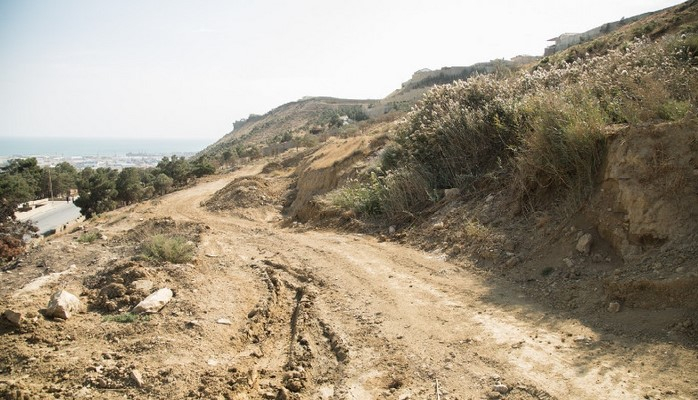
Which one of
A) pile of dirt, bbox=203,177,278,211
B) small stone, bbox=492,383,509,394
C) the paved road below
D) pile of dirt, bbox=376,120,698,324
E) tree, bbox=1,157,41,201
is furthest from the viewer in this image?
tree, bbox=1,157,41,201

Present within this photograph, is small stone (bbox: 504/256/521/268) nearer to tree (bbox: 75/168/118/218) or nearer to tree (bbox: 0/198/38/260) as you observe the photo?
tree (bbox: 0/198/38/260)

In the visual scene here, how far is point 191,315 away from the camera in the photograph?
18.9 feet

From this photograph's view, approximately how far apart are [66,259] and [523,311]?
7.75 meters

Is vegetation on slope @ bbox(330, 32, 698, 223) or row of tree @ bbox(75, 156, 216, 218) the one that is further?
row of tree @ bbox(75, 156, 216, 218)

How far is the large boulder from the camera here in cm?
568

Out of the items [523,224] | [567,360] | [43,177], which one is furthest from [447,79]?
[567,360]

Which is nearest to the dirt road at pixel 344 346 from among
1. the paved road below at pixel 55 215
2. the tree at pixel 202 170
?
the tree at pixel 202 170

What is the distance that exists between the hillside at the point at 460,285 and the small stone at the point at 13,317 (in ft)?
0.09

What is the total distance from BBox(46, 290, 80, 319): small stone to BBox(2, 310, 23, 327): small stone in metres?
0.37

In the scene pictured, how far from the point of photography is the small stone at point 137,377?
4.28m

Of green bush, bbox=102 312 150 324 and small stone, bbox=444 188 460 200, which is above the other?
small stone, bbox=444 188 460 200

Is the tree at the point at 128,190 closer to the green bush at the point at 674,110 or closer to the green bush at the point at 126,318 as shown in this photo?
the green bush at the point at 126,318

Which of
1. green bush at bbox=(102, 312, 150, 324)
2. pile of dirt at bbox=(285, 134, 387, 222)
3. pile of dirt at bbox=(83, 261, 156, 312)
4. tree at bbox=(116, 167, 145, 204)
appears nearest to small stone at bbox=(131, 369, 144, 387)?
green bush at bbox=(102, 312, 150, 324)

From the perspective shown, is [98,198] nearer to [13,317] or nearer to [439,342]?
[13,317]
